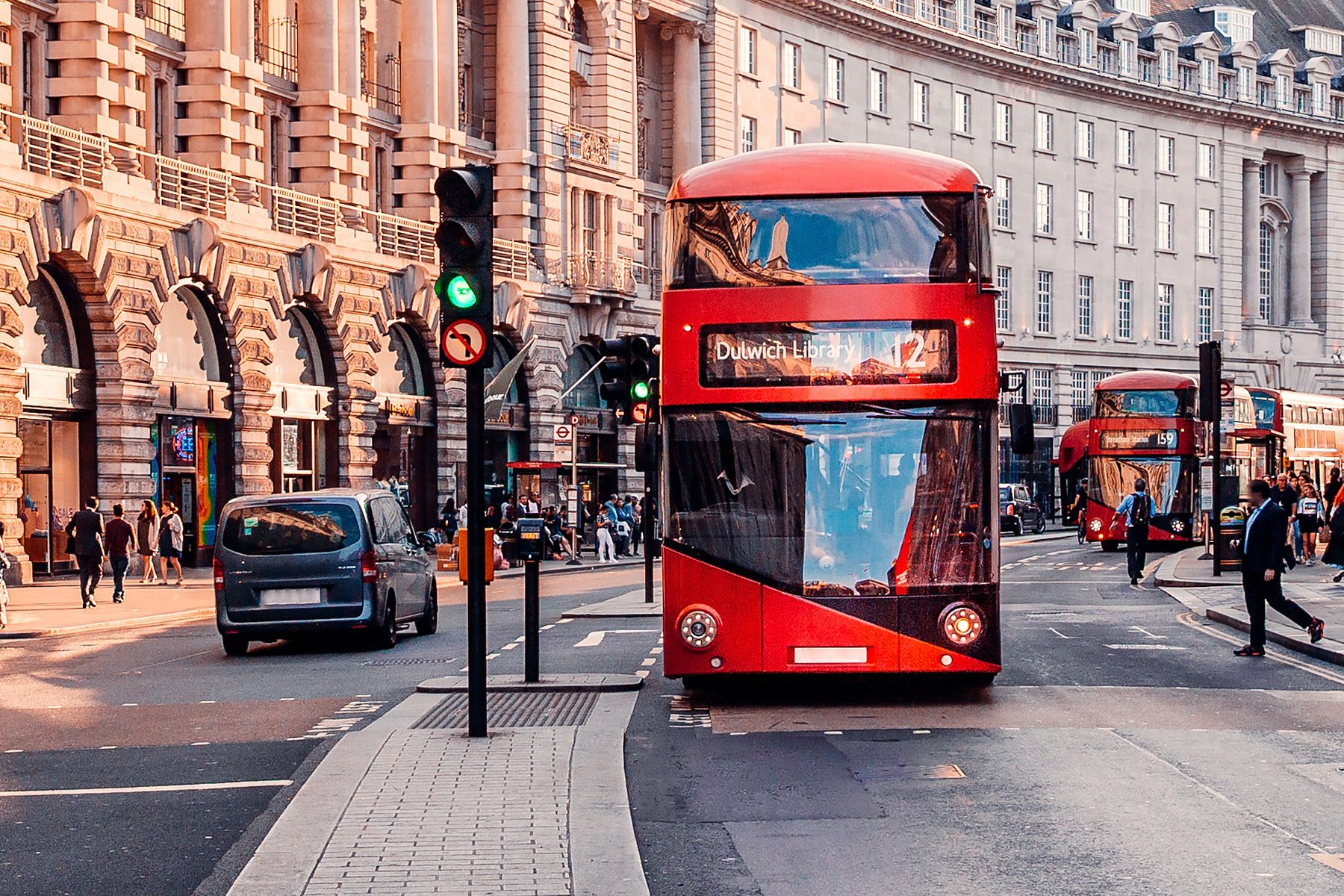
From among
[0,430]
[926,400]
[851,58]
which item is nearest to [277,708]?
[926,400]

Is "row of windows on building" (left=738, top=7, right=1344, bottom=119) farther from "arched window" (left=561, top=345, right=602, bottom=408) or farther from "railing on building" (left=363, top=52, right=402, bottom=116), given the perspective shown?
"railing on building" (left=363, top=52, right=402, bottom=116)

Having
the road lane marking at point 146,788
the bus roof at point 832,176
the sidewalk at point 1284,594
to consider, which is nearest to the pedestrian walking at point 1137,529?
the sidewalk at point 1284,594

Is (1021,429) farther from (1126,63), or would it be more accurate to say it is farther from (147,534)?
(1126,63)

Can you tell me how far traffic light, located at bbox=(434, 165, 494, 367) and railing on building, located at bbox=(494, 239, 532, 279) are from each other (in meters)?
44.2

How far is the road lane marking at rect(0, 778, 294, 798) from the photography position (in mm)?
11555

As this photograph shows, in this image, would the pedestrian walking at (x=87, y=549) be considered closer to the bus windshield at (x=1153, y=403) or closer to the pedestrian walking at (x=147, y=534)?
the pedestrian walking at (x=147, y=534)

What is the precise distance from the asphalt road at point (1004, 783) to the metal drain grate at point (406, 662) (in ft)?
12.0

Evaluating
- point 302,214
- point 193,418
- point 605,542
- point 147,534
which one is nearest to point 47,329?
point 147,534

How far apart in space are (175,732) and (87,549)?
17705 millimetres

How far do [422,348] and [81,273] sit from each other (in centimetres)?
1631

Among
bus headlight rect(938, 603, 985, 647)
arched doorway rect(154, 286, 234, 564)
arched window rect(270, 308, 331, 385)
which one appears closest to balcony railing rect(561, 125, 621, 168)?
arched window rect(270, 308, 331, 385)

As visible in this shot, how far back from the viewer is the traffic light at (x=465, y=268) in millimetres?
12500

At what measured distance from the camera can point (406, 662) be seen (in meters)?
20.6

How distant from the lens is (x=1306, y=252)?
10275 centimetres
